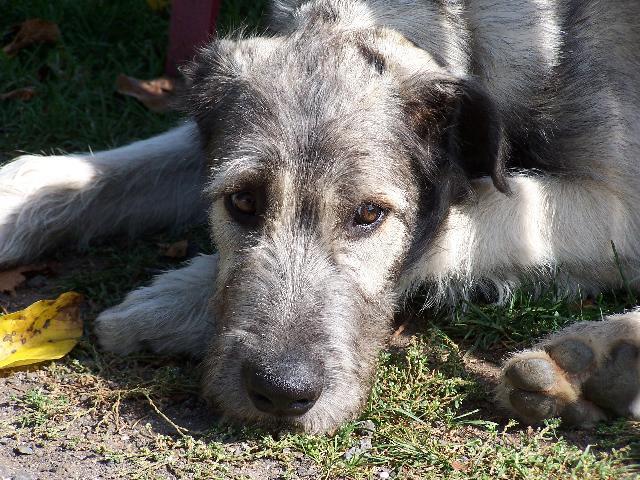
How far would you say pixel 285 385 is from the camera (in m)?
3.14

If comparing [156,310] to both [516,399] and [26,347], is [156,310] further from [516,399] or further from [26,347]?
[516,399]

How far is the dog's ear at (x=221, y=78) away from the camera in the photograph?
380 cm

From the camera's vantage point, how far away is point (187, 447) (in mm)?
3350

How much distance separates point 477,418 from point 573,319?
83 centimetres

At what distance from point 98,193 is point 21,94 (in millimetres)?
1697

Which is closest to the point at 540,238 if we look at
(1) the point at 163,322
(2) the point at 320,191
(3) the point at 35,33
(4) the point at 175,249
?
(2) the point at 320,191

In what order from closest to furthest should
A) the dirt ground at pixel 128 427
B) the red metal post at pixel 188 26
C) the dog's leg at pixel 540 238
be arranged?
1. the dirt ground at pixel 128 427
2. the dog's leg at pixel 540 238
3. the red metal post at pixel 188 26

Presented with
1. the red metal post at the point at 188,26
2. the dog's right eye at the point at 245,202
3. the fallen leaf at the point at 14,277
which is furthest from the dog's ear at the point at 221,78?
the red metal post at the point at 188,26

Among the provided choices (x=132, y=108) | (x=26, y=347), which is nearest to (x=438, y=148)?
(x=26, y=347)

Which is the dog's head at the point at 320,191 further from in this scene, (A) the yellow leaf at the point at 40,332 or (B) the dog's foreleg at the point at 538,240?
(A) the yellow leaf at the point at 40,332

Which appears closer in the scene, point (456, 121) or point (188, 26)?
point (456, 121)

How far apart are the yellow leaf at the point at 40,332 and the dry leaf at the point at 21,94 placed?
2448 millimetres

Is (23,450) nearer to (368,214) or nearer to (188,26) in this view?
(368,214)

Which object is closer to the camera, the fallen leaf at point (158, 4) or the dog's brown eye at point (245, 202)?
the dog's brown eye at point (245, 202)
